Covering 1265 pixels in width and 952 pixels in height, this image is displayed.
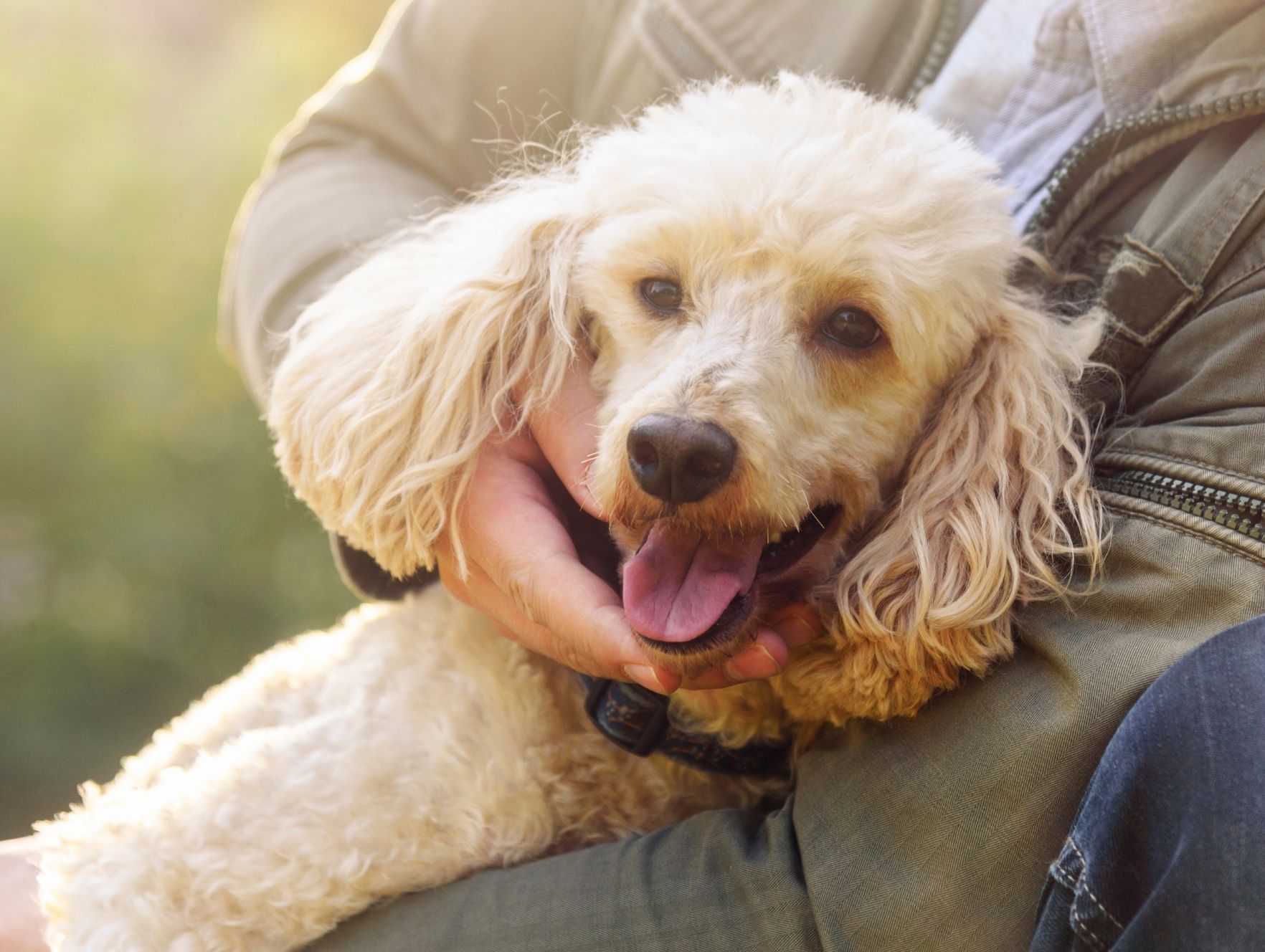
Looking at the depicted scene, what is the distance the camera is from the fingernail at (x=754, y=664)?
1369mm

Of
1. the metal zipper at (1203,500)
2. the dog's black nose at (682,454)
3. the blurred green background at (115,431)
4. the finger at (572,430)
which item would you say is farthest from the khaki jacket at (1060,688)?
the blurred green background at (115,431)

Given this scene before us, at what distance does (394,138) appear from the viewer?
2.26 metres

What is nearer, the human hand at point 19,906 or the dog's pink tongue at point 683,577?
the dog's pink tongue at point 683,577

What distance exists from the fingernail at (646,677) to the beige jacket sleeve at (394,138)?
1.03 meters

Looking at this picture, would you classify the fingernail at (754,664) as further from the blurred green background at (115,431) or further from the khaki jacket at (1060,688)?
the blurred green background at (115,431)

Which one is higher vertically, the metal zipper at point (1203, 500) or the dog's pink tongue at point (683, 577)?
the metal zipper at point (1203, 500)

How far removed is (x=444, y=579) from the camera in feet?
5.52

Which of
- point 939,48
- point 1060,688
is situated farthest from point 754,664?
point 939,48

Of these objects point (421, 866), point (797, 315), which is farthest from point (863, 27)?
point (421, 866)

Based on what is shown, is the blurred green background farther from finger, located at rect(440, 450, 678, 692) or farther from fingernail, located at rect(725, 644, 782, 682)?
fingernail, located at rect(725, 644, 782, 682)

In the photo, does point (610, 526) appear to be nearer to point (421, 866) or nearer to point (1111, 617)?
point (421, 866)

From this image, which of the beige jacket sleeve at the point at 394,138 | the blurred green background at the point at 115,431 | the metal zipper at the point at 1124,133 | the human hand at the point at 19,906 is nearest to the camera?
the metal zipper at the point at 1124,133

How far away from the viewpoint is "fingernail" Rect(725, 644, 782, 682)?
4.49 ft

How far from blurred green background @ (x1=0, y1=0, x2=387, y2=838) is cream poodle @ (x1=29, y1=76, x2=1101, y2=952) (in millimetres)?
3439
